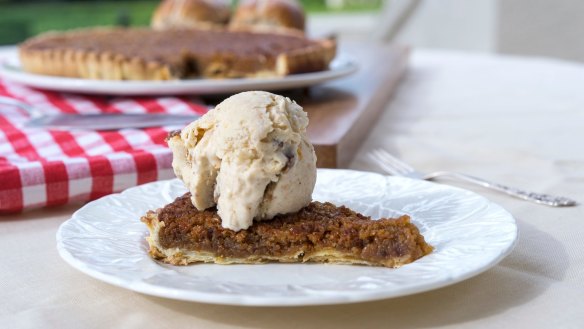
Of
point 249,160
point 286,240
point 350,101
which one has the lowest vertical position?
point 350,101

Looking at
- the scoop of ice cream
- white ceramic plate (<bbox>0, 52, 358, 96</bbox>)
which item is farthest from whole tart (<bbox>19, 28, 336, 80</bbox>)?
the scoop of ice cream

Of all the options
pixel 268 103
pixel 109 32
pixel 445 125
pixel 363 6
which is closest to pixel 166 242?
pixel 268 103

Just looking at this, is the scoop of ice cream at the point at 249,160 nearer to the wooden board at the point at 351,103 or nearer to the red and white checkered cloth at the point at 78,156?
the red and white checkered cloth at the point at 78,156

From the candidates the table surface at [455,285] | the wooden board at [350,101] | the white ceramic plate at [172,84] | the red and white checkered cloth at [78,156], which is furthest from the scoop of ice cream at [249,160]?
the white ceramic plate at [172,84]

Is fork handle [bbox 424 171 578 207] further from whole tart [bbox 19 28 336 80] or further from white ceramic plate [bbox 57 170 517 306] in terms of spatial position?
whole tart [bbox 19 28 336 80]

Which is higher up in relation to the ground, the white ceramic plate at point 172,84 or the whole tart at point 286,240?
the whole tart at point 286,240

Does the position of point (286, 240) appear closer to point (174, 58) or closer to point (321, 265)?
point (321, 265)

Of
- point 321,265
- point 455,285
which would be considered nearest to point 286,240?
point 321,265
